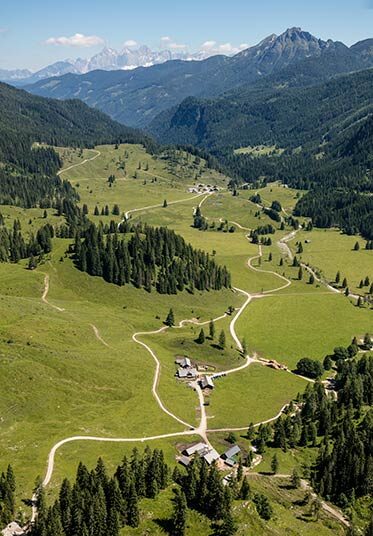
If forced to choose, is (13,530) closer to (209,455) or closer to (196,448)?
(196,448)

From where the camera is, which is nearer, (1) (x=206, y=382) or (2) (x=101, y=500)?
(2) (x=101, y=500)

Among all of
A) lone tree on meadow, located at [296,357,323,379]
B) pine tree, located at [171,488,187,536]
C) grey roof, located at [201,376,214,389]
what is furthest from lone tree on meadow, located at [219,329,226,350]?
pine tree, located at [171,488,187,536]

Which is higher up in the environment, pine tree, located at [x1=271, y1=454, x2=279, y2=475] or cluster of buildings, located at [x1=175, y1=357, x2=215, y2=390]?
cluster of buildings, located at [x1=175, y1=357, x2=215, y2=390]

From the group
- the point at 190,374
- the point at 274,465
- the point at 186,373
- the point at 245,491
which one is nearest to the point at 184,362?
the point at 190,374

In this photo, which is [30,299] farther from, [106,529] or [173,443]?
[106,529]

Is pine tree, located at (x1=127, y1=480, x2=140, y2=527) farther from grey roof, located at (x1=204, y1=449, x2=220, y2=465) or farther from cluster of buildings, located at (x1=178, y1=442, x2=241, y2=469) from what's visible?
grey roof, located at (x1=204, y1=449, x2=220, y2=465)

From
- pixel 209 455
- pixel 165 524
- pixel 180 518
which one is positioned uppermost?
pixel 180 518
